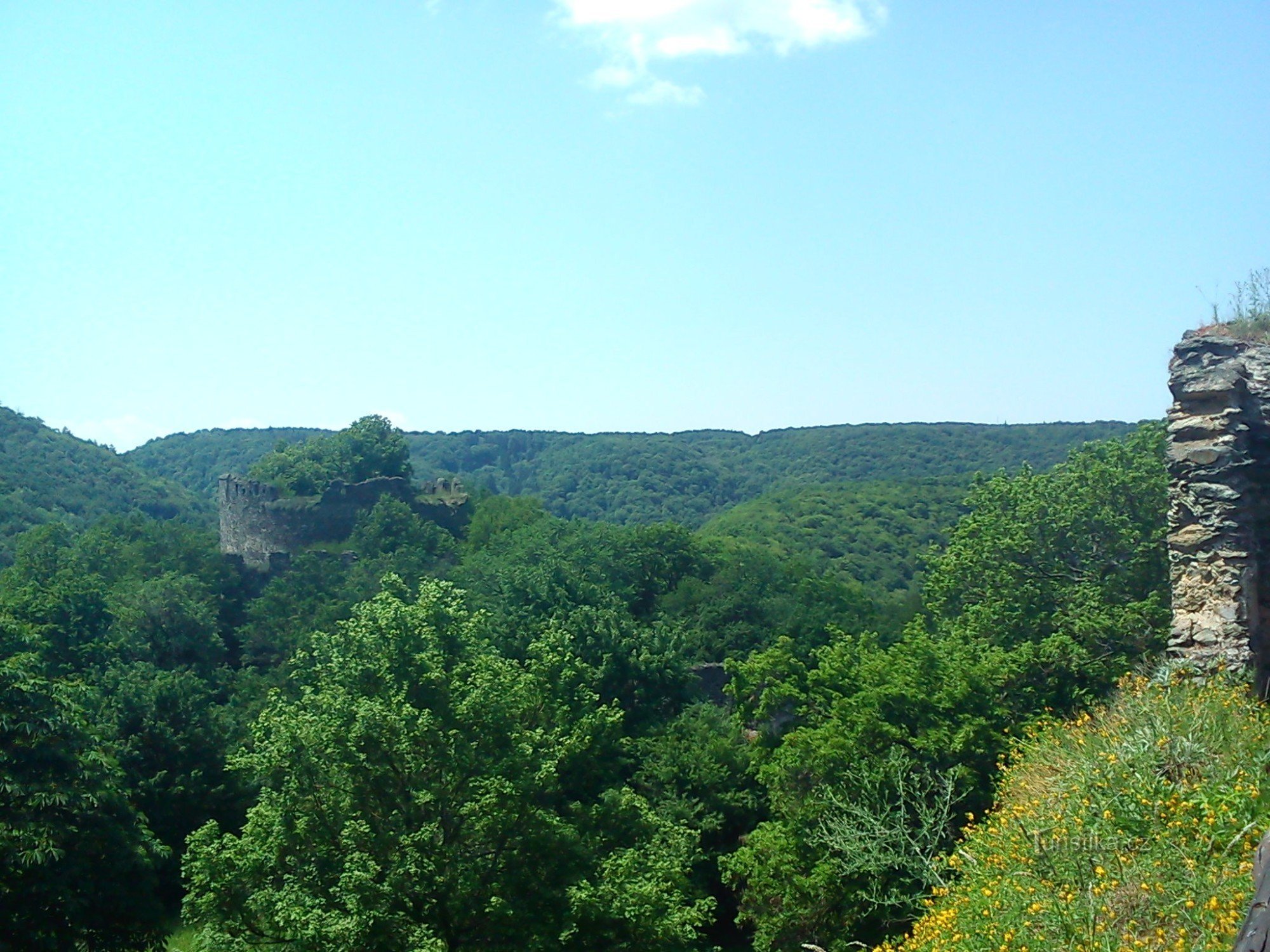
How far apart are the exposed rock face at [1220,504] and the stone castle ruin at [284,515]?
28.6 meters

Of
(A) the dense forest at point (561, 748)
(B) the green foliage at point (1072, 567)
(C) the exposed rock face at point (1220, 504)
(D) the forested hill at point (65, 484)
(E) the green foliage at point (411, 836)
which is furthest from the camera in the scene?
(D) the forested hill at point (65, 484)

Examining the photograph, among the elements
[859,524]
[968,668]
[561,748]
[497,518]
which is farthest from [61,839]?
[859,524]

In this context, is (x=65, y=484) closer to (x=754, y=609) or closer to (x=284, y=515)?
(x=284, y=515)

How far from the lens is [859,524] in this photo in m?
68.2

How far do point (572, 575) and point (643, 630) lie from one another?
10.8 feet

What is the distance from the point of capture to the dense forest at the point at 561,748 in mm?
12180

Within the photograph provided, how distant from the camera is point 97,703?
71.1 feet

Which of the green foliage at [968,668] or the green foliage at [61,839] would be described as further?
the green foliage at [968,668]

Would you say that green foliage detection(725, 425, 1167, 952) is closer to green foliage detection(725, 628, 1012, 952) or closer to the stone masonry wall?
green foliage detection(725, 628, 1012, 952)

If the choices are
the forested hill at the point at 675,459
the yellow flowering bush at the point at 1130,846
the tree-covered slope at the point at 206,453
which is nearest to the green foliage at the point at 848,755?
the yellow flowering bush at the point at 1130,846

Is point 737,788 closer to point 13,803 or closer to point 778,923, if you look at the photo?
point 778,923

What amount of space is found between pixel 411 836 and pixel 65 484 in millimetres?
55053

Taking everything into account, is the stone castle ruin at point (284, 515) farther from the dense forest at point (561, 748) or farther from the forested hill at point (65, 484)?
the forested hill at point (65, 484)

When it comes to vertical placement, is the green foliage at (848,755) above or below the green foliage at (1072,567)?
below
